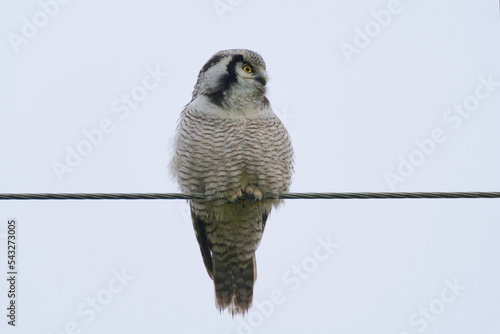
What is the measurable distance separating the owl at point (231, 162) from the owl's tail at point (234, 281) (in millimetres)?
11

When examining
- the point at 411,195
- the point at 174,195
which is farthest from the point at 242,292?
the point at 411,195

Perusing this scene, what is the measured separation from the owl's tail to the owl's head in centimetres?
175

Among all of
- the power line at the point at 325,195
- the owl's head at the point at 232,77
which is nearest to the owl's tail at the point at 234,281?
the owl's head at the point at 232,77

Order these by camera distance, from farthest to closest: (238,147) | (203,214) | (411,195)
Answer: (203,214)
(238,147)
(411,195)

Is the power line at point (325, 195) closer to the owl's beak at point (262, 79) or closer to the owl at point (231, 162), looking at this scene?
the owl at point (231, 162)

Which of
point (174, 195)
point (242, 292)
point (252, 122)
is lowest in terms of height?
point (242, 292)

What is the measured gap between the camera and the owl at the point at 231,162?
637 cm

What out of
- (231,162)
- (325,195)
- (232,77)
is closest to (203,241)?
(231,162)

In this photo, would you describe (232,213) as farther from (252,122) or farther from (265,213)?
(252,122)

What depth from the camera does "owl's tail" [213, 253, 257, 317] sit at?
23.3ft

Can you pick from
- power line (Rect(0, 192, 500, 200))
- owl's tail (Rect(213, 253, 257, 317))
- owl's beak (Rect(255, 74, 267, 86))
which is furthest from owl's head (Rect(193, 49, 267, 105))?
power line (Rect(0, 192, 500, 200))

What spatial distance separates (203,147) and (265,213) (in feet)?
3.71

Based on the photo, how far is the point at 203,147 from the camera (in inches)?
250

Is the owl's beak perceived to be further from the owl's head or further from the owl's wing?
the owl's wing
